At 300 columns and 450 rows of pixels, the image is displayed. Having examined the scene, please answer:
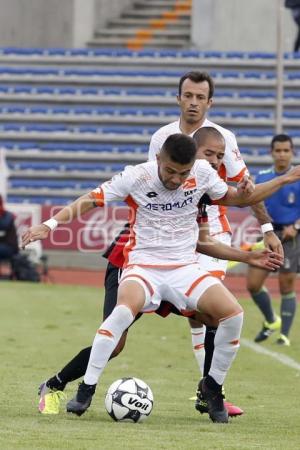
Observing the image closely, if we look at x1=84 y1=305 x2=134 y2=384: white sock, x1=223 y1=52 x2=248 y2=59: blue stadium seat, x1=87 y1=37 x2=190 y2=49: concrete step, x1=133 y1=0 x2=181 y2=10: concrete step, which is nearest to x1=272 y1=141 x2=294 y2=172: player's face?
x1=84 y1=305 x2=134 y2=384: white sock

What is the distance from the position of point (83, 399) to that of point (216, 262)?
156 centimetres

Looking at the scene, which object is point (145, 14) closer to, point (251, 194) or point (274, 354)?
point (274, 354)

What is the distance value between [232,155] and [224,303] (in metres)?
1.33

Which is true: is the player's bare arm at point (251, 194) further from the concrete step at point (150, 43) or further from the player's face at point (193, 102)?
the concrete step at point (150, 43)

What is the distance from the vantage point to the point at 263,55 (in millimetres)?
29422

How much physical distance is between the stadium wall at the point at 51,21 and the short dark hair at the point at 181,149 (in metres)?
24.4

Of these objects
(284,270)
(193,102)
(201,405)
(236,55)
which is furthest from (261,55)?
(201,405)

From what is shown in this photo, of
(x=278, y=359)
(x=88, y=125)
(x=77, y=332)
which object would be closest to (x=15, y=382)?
(x=278, y=359)

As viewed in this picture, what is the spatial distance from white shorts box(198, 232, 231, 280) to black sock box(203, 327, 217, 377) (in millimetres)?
437

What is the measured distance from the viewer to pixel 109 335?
7336 mm

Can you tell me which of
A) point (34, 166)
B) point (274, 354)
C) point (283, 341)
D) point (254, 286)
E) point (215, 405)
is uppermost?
point (215, 405)

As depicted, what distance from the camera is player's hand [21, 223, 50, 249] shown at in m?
7.12

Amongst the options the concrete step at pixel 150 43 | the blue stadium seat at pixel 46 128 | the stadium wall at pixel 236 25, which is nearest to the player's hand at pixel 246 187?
the blue stadium seat at pixel 46 128

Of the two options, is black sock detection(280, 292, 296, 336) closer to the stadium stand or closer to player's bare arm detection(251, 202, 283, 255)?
player's bare arm detection(251, 202, 283, 255)
